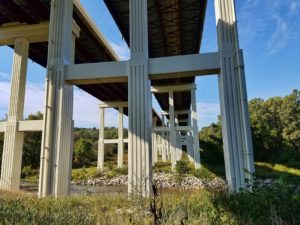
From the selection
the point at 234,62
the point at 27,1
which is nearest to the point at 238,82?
the point at 234,62

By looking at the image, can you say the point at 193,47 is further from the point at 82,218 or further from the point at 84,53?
the point at 82,218

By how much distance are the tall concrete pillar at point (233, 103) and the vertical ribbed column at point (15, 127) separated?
11.4m

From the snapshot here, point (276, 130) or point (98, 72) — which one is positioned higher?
point (98, 72)

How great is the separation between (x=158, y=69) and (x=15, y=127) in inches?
368

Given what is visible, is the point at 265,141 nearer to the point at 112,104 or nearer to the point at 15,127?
the point at 112,104

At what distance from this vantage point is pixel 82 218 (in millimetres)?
4422

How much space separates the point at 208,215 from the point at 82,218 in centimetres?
216

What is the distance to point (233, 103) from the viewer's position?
9.22 m

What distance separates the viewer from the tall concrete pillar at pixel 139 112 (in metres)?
9.55

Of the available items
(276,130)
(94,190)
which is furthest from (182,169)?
(276,130)

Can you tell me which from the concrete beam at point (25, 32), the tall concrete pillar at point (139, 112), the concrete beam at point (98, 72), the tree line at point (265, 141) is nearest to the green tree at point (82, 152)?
the tree line at point (265, 141)

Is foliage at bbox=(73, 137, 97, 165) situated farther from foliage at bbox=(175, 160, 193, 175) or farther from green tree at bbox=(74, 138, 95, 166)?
foliage at bbox=(175, 160, 193, 175)

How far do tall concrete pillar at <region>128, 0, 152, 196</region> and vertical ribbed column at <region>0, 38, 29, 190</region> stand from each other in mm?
8269

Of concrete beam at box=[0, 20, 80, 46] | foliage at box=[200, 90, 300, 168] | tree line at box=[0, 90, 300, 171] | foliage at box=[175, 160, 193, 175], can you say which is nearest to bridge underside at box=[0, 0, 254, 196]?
concrete beam at box=[0, 20, 80, 46]
